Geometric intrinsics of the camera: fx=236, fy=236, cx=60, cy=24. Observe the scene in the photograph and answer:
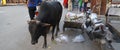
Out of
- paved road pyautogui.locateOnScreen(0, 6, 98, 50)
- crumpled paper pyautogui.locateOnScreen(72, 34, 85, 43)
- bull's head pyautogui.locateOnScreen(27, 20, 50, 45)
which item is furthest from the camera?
crumpled paper pyautogui.locateOnScreen(72, 34, 85, 43)

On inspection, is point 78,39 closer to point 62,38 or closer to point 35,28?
point 62,38

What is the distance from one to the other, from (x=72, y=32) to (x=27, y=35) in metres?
1.79

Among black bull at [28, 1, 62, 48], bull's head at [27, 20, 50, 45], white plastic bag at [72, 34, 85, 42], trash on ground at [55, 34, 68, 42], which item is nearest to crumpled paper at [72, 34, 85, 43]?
white plastic bag at [72, 34, 85, 42]

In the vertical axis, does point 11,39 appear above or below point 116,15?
below

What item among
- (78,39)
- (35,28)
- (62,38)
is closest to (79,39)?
(78,39)

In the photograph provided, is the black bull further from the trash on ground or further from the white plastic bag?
the white plastic bag

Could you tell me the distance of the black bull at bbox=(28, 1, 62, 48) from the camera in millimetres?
6445

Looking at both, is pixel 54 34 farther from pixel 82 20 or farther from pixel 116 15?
pixel 116 15

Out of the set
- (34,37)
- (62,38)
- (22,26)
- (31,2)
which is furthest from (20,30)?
(34,37)

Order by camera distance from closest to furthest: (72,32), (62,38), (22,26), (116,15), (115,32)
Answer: (115,32) < (116,15) < (62,38) < (72,32) < (22,26)

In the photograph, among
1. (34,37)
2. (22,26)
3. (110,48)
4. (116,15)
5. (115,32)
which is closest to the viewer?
(110,48)

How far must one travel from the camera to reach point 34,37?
6.47 m

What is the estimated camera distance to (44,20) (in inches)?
277

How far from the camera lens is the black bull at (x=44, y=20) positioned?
645 cm
